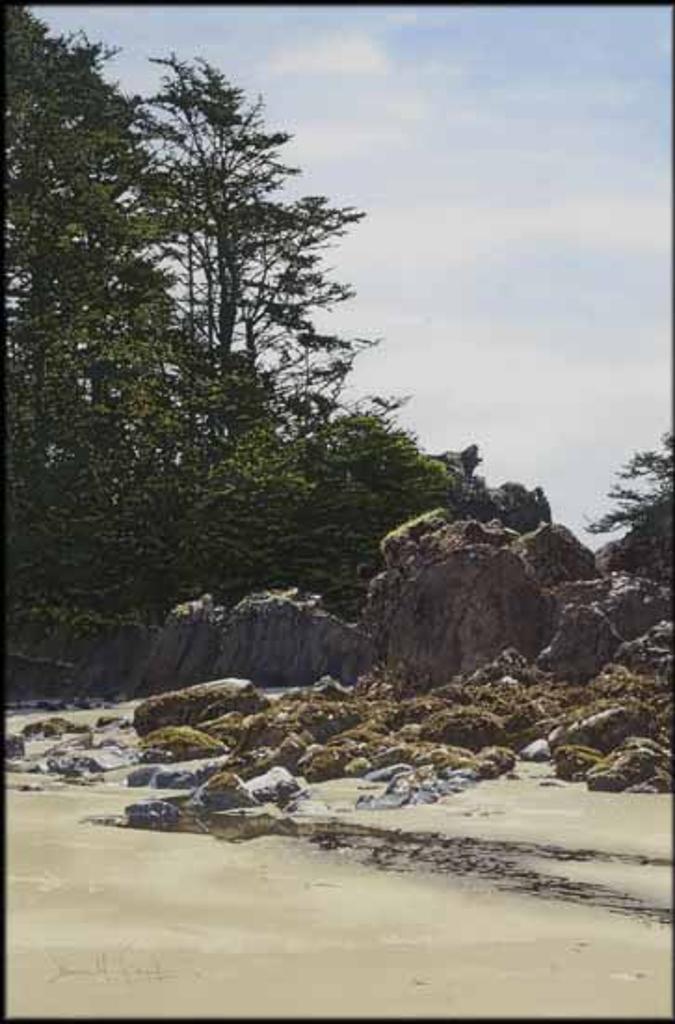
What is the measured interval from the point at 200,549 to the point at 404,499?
393 cm

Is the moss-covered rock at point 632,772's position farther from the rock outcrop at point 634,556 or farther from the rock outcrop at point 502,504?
the rock outcrop at point 502,504

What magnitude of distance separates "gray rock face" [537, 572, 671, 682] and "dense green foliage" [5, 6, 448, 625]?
842cm

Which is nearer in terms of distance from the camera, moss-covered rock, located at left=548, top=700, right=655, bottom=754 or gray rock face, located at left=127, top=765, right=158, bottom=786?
moss-covered rock, located at left=548, top=700, right=655, bottom=754

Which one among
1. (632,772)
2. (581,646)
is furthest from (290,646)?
(632,772)

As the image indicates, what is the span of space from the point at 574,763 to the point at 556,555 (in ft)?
26.8

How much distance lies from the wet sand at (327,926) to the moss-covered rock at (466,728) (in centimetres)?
281

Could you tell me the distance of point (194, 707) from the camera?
691 inches

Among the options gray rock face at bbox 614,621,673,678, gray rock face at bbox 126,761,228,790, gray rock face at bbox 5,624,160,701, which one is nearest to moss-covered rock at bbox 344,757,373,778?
gray rock face at bbox 126,761,228,790

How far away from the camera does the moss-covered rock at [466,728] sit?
14273 millimetres

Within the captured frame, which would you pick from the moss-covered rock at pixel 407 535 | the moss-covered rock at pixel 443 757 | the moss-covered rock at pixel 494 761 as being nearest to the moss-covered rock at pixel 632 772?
the moss-covered rock at pixel 494 761

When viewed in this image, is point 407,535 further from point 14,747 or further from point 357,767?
point 357,767

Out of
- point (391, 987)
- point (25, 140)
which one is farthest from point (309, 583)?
point (391, 987)

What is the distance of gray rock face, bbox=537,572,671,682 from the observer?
17.1m

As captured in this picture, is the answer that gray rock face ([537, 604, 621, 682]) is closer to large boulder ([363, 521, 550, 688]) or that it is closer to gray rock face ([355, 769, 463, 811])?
large boulder ([363, 521, 550, 688])
